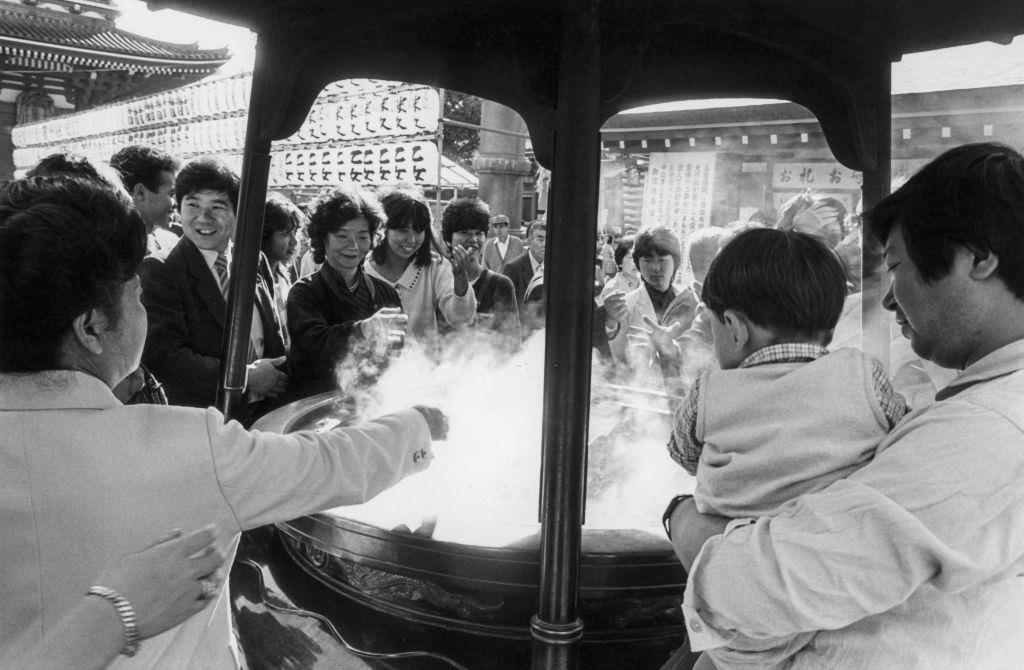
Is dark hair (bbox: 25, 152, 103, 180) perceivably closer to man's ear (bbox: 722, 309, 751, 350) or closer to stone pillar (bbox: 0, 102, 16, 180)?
man's ear (bbox: 722, 309, 751, 350)

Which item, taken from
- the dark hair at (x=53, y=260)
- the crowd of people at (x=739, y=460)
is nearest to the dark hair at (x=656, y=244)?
the crowd of people at (x=739, y=460)

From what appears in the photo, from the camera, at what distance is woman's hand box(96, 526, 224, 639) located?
99cm

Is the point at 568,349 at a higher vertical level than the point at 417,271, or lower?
lower

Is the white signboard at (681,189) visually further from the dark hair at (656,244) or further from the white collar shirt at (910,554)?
the white collar shirt at (910,554)

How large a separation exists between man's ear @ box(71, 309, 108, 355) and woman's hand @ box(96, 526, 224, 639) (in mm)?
350

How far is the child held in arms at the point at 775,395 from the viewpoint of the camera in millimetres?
1252

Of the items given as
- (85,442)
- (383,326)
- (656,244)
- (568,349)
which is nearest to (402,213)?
(383,326)

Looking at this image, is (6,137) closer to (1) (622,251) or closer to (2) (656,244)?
(1) (622,251)

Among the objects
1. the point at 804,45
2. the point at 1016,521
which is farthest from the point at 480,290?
the point at 1016,521

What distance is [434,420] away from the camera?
5.39ft

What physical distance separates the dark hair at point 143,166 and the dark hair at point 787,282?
298 centimetres

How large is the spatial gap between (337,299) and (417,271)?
80cm

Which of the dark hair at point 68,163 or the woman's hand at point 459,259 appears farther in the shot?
the woman's hand at point 459,259

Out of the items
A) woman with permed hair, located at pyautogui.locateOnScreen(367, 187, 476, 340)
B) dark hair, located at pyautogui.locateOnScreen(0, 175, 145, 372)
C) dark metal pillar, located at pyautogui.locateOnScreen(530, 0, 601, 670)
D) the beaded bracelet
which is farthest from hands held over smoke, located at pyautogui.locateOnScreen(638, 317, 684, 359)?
the beaded bracelet
